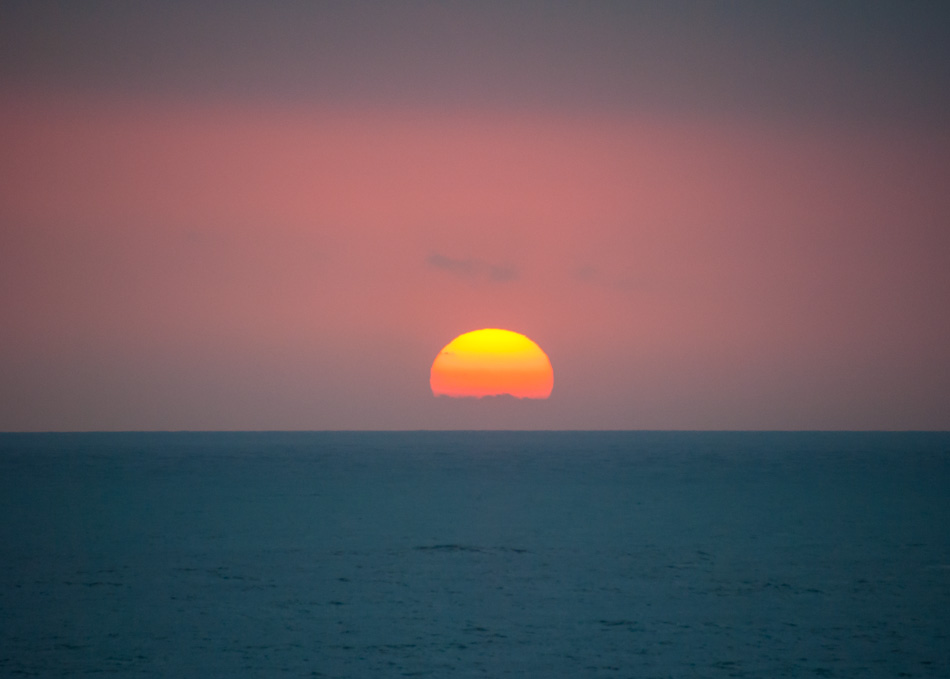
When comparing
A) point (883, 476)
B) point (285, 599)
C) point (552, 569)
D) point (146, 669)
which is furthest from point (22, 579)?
point (883, 476)

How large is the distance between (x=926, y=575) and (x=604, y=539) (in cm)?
1349

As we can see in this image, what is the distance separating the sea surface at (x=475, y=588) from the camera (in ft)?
68.4

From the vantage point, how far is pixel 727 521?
4850 centimetres

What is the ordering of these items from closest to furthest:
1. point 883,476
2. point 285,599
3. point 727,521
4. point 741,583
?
point 285,599
point 741,583
point 727,521
point 883,476

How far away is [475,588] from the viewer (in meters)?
29.0

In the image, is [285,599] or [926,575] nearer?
[285,599]

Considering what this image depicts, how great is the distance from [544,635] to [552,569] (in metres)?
9.87

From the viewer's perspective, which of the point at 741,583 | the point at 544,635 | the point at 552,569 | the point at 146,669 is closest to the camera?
the point at 146,669

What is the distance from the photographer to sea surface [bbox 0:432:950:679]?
20.9m

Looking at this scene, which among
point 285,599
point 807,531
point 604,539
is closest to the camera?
point 285,599

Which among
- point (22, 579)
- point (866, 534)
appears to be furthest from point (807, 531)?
point (22, 579)

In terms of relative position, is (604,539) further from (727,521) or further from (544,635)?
(544,635)

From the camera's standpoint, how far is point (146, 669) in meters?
20.0

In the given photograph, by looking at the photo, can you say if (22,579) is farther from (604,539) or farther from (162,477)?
(162,477)
